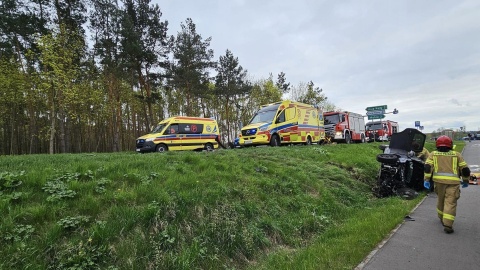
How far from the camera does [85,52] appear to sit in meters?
24.7

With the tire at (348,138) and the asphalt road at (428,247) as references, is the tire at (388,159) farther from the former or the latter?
the tire at (348,138)

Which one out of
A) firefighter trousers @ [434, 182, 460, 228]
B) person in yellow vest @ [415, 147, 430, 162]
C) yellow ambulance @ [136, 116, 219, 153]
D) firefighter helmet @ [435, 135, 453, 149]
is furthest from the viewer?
yellow ambulance @ [136, 116, 219, 153]

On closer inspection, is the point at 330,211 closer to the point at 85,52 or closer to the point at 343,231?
the point at 343,231

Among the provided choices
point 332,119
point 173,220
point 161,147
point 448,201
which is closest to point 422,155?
point 448,201

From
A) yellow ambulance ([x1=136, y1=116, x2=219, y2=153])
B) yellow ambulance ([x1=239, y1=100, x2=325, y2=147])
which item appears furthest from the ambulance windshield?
yellow ambulance ([x1=136, y1=116, x2=219, y2=153])

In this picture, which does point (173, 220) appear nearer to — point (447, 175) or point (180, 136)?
point (447, 175)

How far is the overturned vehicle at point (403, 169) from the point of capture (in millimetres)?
9312

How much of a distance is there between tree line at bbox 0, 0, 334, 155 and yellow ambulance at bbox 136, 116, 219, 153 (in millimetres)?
2597

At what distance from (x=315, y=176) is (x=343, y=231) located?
4.06 meters

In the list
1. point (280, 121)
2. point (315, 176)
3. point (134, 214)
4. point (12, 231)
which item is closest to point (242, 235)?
point (134, 214)

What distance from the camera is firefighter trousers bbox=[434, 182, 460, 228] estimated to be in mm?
5500

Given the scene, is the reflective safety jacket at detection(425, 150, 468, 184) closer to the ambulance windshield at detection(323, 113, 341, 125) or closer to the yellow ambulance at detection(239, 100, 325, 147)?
the yellow ambulance at detection(239, 100, 325, 147)

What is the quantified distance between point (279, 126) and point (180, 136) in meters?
6.49

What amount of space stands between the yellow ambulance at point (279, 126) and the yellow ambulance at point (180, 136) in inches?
155
